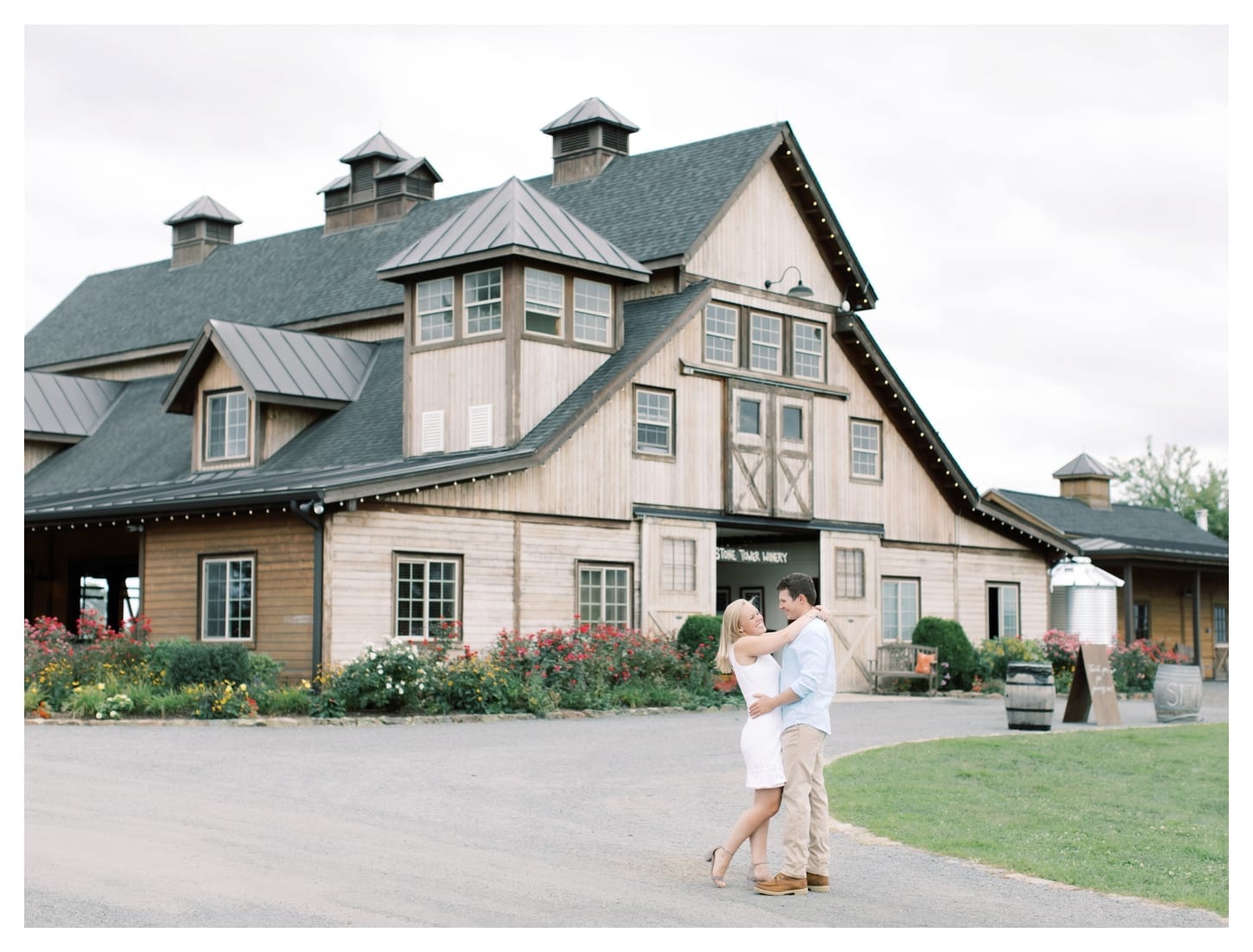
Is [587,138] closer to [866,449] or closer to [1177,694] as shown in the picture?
[866,449]

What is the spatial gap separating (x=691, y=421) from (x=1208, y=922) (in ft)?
66.0

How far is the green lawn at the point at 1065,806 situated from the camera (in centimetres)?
1009

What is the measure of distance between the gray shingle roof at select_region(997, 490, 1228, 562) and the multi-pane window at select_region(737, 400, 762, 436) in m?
13.4

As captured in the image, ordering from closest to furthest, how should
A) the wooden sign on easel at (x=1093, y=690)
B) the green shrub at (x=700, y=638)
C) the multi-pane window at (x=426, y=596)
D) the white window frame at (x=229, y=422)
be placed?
the wooden sign on easel at (x=1093, y=690) < the multi-pane window at (x=426, y=596) < the green shrub at (x=700, y=638) < the white window frame at (x=229, y=422)

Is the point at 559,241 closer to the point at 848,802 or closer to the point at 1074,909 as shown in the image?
the point at 848,802

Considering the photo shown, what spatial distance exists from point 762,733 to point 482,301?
18379 millimetres

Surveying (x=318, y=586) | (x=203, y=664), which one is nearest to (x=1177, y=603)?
(x=318, y=586)

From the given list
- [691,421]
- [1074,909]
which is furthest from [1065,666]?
[1074,909]

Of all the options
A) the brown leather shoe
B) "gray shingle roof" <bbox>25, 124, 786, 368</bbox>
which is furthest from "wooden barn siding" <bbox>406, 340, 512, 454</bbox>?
the brown leather shoe

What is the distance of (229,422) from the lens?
2928 cm

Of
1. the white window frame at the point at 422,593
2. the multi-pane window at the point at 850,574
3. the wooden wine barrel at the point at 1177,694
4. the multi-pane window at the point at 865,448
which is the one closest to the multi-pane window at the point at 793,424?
the multi-pane window at the point at 865,448

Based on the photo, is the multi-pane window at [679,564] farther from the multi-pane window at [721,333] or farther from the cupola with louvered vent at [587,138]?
the cupola with louvered vent at [587,138]

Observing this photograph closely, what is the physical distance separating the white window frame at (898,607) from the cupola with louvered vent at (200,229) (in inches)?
762

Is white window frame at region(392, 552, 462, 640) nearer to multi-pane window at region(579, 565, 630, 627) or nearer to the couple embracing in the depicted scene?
multi-pane window at region(579, 565, 630, 627)
